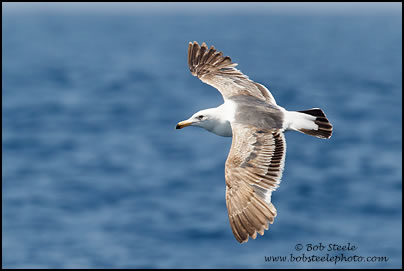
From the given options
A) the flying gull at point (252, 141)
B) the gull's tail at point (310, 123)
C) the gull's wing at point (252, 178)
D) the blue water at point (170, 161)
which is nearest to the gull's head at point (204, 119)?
the flying gull at point (252, 141)

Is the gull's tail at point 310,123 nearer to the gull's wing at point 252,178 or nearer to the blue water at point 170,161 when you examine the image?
the gull's wing at point 252,178

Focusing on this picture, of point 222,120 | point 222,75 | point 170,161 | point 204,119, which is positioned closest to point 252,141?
point 222,120

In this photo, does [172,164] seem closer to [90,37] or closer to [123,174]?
[123,174]

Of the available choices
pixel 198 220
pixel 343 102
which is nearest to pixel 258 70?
pixel 343 102

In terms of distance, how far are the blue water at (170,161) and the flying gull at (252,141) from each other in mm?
27291

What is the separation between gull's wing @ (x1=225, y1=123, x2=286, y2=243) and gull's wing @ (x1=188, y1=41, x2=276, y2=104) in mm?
2037

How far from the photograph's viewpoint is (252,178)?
11023 mm

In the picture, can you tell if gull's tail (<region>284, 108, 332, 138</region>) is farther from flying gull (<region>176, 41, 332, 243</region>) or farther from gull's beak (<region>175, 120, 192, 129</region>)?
gull's beak (<region>175, 120, 192, 129</region>)

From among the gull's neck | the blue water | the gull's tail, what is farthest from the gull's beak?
the blue water

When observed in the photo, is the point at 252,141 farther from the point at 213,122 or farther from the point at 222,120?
the point at 213,122

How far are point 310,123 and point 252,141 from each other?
4.35 feet

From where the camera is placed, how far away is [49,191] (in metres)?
50.5

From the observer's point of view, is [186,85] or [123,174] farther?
[186,85]

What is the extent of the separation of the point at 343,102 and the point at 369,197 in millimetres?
21880
